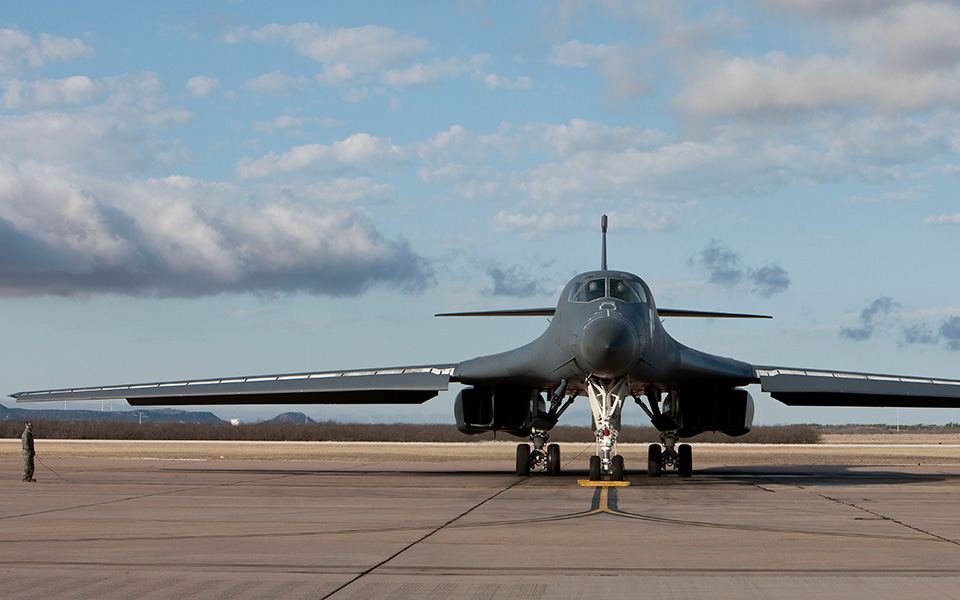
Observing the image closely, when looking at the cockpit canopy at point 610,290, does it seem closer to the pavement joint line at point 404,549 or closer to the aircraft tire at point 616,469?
the aircraft tire at point 616,469

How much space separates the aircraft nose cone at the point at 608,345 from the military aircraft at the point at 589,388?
→ 517mm

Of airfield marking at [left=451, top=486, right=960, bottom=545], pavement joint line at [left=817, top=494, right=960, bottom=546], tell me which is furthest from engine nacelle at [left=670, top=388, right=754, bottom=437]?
airfield marking at [left=451, top=486, right=960, bottom=545]

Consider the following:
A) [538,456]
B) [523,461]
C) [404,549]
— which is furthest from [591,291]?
[404,549]

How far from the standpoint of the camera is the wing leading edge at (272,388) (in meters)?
20.3

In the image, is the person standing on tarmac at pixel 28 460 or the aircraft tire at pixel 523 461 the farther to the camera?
the aircraft tire at pixel 523 461

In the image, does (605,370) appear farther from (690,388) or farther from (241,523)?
(241,523)

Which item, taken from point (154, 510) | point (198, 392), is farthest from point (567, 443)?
point (154, 510)

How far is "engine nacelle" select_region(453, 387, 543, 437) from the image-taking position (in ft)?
66.3

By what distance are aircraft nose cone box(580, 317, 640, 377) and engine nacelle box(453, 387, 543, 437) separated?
4.98m

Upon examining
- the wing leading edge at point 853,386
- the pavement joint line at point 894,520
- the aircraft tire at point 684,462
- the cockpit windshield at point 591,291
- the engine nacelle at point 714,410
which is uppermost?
the cockpit windshield at point 591,291

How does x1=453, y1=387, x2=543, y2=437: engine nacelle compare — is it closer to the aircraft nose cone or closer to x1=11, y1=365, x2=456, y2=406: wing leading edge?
x1=11, y1=365, x2=456, y2=406: wing leading edge

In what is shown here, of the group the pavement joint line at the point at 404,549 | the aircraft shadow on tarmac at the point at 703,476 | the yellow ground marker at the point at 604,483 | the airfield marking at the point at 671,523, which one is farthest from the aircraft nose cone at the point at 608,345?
the airfield marking at the point at 671,523

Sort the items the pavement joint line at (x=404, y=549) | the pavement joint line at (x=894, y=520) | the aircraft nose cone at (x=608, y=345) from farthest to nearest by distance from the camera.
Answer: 1. the aircraft nose cone at (x=608, y=345)
2. the pavement joint line at (x=894, y=520)
3. the pavement joint line at (x=404, y=549)

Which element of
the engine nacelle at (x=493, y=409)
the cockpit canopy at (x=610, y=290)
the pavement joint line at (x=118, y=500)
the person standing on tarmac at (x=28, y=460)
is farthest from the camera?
the engine nacelle at (x=493, y=409)
